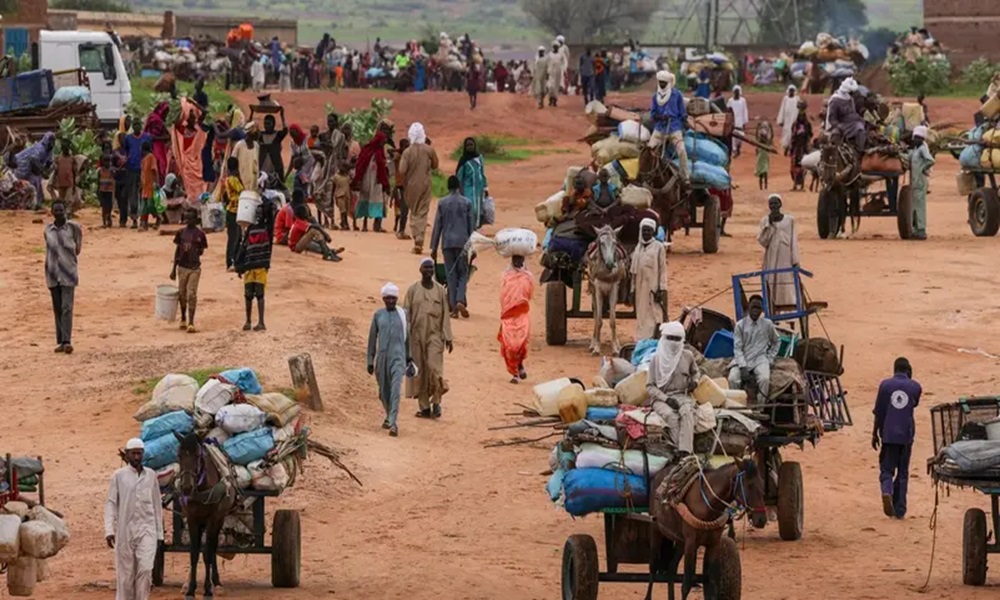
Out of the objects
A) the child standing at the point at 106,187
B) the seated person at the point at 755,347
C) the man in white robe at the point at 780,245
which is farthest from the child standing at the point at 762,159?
the seated person at the point at 755,347

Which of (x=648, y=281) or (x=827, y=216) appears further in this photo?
(x=827, y=216)

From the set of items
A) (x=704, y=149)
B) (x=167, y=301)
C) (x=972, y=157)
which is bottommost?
(x=167, y=301)

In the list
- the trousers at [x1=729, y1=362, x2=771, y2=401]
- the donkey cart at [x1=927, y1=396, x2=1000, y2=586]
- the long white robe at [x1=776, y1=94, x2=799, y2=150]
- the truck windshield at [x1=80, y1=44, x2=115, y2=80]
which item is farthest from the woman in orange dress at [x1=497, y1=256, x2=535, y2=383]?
the long white robe at [x1=776, y1=94, x2=799, y2=150]

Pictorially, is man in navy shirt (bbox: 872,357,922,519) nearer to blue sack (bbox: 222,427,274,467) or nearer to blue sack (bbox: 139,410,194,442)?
blue sack (bbox: 222,427,274,467)

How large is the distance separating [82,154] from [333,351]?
13948mm

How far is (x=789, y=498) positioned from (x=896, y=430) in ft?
3.84

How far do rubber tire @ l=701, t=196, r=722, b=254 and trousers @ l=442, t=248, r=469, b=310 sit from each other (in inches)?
258

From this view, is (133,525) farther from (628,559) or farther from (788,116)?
(788,116)

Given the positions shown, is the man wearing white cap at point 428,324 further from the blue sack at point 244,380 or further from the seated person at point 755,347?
the blue sack at point 244,380

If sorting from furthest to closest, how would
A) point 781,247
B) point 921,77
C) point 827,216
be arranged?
point 921,77, point 827,216, point 781,247

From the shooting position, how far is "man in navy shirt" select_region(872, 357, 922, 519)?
1773 cm

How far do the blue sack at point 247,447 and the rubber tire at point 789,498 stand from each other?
4200mm

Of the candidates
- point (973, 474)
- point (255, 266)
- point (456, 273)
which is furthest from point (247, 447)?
point (456, 273)

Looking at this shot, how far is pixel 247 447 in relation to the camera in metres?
14.9
